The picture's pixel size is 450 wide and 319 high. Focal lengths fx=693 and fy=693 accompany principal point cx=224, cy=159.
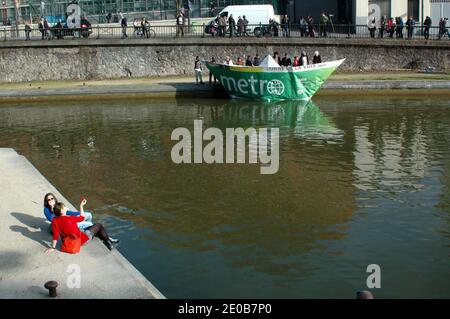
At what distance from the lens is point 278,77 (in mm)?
32562

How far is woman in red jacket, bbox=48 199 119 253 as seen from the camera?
11.9 m

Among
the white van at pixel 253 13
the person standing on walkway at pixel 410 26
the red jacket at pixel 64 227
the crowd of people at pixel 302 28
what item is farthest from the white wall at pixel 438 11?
the red jacket at pixel 64 227

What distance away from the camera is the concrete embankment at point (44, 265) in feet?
33.2

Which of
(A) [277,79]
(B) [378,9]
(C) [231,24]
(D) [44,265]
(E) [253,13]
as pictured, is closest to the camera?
(D) [44,265]

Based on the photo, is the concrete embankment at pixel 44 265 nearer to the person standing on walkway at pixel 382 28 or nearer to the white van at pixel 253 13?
the person standing on walkway at pixel 382 28

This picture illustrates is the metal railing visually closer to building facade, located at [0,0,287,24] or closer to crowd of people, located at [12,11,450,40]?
crowd of people, located at [12,11,450,40]

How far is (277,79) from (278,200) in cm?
1722

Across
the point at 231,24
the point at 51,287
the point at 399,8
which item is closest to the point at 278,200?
the point at 51,287

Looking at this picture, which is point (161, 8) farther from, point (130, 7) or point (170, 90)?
point (170, 90)

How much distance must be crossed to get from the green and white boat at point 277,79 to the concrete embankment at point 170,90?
1.79m

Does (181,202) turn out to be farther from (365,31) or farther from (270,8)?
(270,8)

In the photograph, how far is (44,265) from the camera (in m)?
11.3

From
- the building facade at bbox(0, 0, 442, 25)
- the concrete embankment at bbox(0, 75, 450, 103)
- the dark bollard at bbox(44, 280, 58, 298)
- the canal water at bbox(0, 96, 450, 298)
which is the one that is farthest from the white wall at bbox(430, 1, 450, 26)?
the dark bollard at bbox(44, 280, 58, 298)

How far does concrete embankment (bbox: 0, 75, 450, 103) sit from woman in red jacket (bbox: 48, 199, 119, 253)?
22.9 meters
